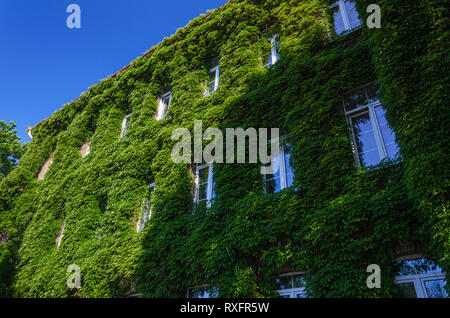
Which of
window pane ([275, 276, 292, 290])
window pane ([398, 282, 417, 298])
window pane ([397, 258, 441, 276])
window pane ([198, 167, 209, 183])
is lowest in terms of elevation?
window pane ([398, 282, 417, 298])

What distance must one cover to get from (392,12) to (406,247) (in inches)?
177

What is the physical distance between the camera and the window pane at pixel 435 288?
4.39m

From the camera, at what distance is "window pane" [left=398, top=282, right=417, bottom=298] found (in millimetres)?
4586

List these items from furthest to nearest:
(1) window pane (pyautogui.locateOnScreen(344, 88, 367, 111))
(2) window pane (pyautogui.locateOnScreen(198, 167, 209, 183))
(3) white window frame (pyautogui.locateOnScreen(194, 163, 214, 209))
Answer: (2) window pane (pyautogui.locateOnScreen(198, 167, 209, 183)) < (3) white window frame (pyautogui.locateOnScreen(194, 163, 214, 209)) < (1) window pane (pyautogui.locateOnScreen(344, 88, 367, 111))

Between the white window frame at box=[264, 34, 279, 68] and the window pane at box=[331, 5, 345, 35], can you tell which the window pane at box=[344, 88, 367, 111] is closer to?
the window pane at box=[331, 5, 345, 35]

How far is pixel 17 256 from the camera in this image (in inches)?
493

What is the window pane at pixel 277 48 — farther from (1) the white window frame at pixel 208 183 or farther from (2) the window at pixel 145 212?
(2) the window at pixel 145 212

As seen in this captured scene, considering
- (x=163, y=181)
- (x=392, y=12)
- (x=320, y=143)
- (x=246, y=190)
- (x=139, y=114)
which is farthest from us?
(x=139, y=114)

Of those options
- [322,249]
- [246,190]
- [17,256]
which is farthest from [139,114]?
[322,249]

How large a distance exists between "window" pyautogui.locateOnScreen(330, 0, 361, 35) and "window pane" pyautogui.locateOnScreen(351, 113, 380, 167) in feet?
9.13

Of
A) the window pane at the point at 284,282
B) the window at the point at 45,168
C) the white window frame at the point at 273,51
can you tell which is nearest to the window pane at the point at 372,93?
the white window frame at the point at 273,51

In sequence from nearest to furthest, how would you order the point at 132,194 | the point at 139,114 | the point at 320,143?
the point at 320,143, the point at 132,194, the point at 139,114

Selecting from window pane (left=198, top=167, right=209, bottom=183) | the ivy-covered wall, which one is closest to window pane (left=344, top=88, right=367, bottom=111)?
the ivy-covered wall
